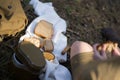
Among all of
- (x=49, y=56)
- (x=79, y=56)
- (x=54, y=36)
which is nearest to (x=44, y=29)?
(x=54, y=36)

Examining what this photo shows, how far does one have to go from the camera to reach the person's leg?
8.39 feet

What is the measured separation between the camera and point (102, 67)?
5.05 feet

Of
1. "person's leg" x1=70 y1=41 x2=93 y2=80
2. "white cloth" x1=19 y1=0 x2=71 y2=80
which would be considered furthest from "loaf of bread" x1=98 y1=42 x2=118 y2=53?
"white cloth" x1=19 y1=0 x2=71 y2=80

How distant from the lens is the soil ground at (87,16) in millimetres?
3271

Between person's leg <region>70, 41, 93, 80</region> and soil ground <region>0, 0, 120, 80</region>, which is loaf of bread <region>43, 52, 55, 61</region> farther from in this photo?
soil ground <region>0, 0, 120, 80</region>

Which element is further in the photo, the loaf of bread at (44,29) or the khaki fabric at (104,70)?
the loaf of bread at (44,29)

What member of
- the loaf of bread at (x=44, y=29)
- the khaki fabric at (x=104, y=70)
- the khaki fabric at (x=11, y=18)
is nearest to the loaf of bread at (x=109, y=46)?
the loaf of bread at (x=44, y=29)

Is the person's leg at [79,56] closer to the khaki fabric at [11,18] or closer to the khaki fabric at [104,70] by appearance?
the khaki fabric at [11,18]

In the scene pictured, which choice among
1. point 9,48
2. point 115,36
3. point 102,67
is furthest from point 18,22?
point 102,67

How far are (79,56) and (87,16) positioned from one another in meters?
0.86

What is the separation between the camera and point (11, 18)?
2768 millimetres

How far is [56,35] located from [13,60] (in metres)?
0.61

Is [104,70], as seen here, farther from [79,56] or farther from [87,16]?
[87,16]

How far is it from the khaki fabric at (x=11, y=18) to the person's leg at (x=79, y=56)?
44 centimetres
